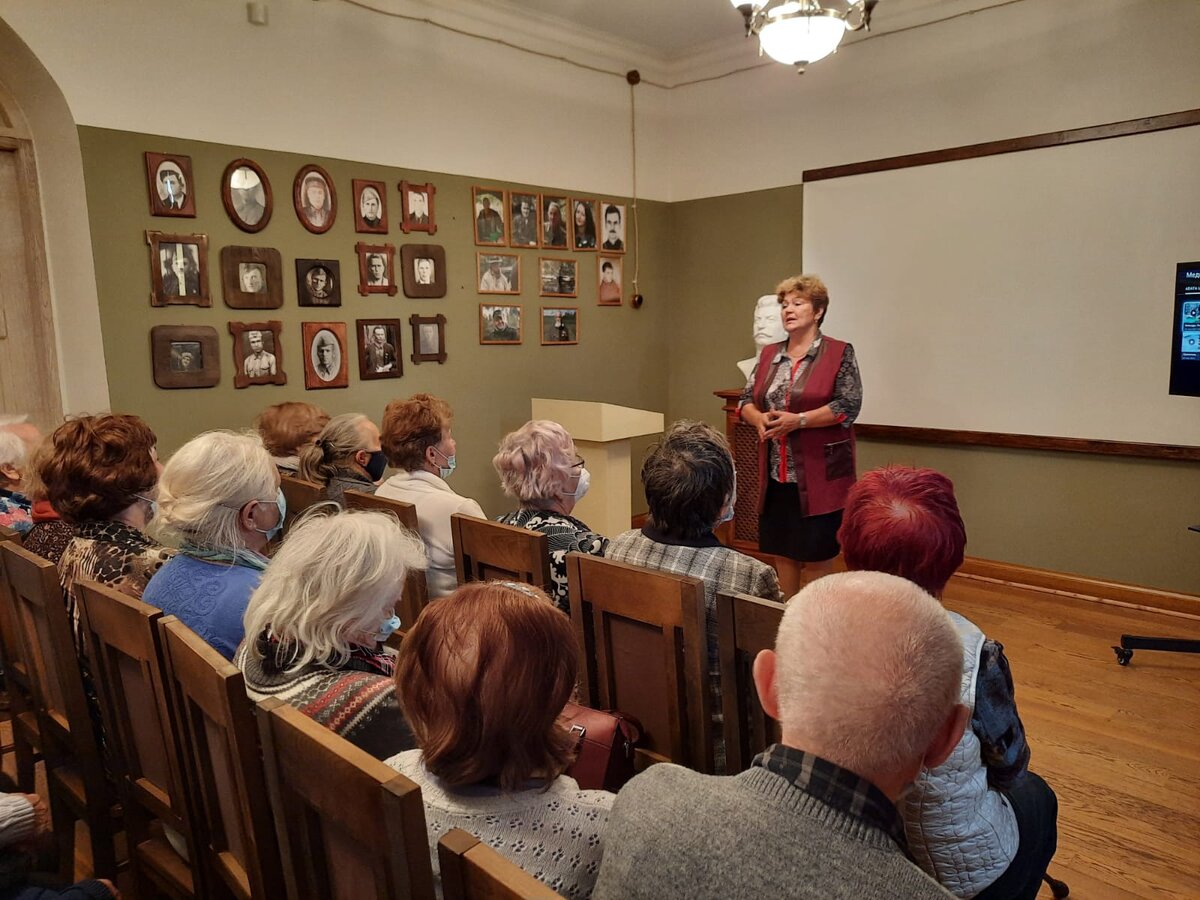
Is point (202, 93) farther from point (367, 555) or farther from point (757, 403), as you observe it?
point (367, 555)

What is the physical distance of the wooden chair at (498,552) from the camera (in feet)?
6.54

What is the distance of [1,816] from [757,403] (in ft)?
10.0

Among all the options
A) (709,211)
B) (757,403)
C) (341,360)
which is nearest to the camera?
(757,403)

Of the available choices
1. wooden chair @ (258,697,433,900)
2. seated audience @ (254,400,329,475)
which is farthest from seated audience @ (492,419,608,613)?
seated audience @ (254,400,329,475)

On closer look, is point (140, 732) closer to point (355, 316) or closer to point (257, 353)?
point (257, 353)

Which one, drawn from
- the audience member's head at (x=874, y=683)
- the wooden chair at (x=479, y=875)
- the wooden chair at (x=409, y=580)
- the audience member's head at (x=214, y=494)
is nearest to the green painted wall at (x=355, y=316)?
the wooden chair at (x=409, y=580)

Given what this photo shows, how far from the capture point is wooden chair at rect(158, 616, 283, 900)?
1145 mm

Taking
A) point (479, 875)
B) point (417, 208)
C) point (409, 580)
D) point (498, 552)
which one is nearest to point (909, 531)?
point (479, 875)

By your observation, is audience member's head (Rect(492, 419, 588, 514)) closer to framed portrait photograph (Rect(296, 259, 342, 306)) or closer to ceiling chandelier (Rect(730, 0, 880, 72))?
ceiling chandelier (Rect(730, 0, 880, 72))

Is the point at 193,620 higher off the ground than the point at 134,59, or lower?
lower

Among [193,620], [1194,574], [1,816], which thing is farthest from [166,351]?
[1194,574]

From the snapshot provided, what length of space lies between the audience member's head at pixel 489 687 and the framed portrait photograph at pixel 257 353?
3.17 m

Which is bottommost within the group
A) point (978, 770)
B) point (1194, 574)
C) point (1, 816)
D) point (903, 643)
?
point (1194, 574)

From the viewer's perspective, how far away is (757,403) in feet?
12.0
